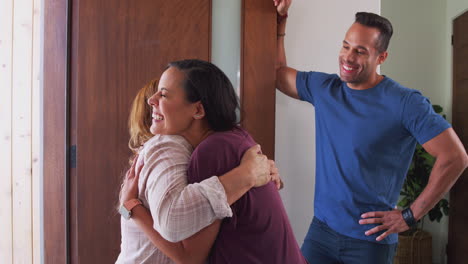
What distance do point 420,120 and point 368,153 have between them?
0.25 metres

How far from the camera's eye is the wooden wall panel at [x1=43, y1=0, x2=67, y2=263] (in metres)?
1.60

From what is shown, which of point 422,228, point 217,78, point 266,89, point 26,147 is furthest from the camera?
point 422,228

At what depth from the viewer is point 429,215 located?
11.2 feet

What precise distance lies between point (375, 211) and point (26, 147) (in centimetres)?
175

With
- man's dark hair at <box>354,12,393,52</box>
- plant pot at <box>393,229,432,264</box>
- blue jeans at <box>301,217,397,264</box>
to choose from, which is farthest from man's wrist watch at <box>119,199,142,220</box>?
plant pot at <box>393,229,432,264</box>

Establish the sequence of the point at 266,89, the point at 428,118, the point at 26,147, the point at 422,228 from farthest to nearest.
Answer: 1. the point at 422,228
2. the point at 26,147
3. the point at 266,89
4. the point at 428,118

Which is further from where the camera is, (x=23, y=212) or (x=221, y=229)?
(x=23, y=212)

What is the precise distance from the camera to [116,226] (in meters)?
1.64

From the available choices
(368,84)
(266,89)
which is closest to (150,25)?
(266,89)

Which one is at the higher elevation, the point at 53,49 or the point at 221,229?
the point at 53,49

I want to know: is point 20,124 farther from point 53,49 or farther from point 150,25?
point 150,25

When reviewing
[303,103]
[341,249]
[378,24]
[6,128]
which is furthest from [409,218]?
[6,128]

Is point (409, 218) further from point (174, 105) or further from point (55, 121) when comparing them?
point (55, 121)

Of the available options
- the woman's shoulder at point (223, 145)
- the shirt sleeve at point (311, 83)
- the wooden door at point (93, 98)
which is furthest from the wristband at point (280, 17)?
the woman's shoulder at point (223, 145)
